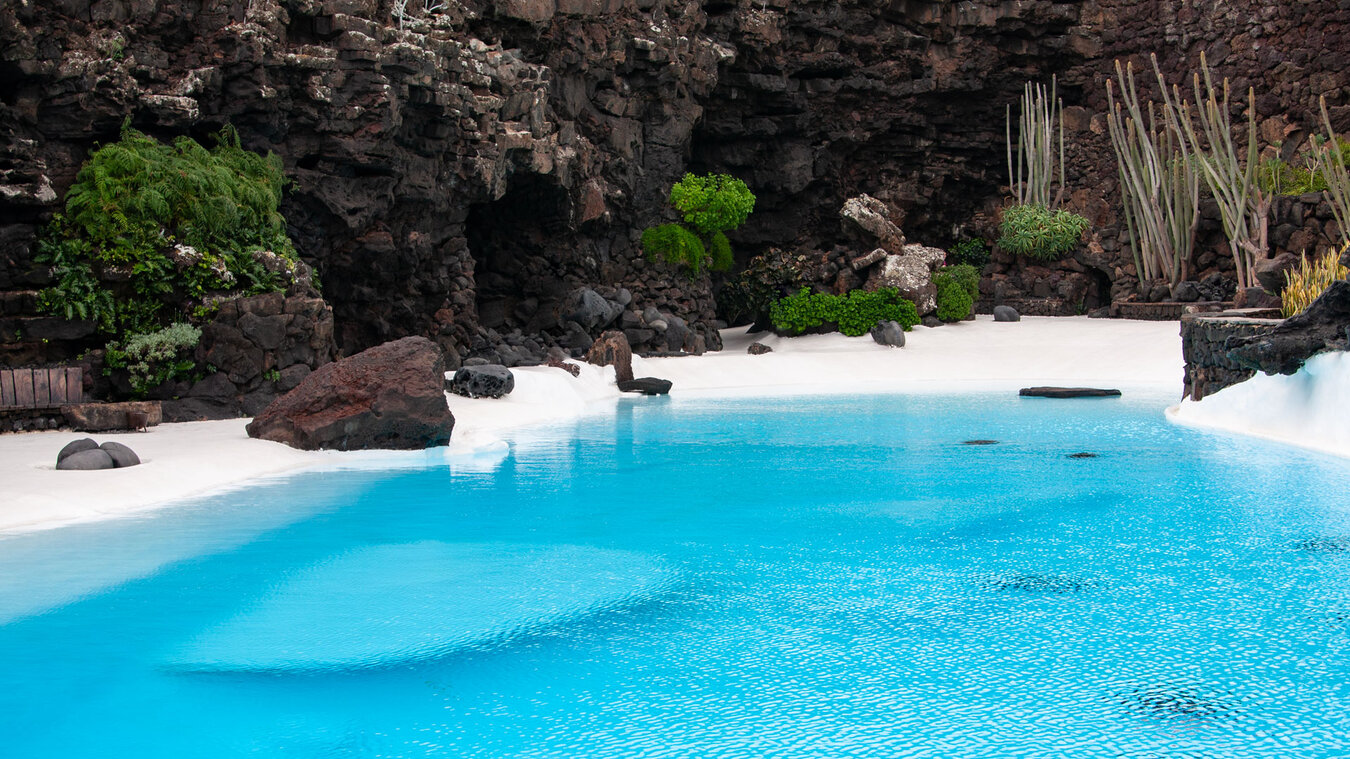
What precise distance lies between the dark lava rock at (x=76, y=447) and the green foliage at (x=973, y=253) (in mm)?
26087

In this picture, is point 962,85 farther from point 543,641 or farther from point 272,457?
point 543,641

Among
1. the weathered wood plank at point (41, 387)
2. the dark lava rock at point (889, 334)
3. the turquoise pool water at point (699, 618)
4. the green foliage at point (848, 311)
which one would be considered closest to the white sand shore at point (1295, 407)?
the turquoise pool water at point (699, 618)

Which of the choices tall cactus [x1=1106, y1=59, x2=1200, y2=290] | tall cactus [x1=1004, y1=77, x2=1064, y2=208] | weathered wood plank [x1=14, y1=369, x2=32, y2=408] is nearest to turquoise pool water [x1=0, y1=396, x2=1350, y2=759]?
weathered wood plank [x1=14, y1=369, x2=32, y2=408]

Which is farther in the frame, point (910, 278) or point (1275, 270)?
point (910, 278)

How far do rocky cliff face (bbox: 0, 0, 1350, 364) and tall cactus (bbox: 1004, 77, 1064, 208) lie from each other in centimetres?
58

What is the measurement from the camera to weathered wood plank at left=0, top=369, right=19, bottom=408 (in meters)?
12.7

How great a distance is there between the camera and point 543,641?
6379mm

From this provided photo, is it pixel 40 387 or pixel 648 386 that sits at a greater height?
pixel 40 387

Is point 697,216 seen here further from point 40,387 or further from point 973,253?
point 40,387

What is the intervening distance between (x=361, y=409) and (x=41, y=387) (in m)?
3.65

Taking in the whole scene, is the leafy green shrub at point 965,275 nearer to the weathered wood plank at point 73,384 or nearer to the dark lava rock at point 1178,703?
the weathered wood plank at point 73,384

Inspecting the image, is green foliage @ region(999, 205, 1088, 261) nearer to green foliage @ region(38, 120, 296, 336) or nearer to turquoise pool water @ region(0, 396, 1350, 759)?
turquoise pool water @ region(0, 396, 1350, 759)

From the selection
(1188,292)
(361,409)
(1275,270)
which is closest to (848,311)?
(1188,292)

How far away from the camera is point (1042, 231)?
30.9 meters
